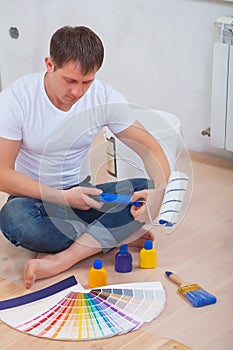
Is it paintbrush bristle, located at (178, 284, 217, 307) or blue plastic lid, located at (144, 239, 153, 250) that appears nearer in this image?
paintbrush bristle, located at (178, 284, 217, 307)

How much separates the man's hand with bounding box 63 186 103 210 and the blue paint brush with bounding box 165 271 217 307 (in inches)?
10.8

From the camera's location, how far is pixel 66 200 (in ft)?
6.16

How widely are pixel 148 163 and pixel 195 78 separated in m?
0.68

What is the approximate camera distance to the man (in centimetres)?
185

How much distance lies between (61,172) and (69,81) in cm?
28

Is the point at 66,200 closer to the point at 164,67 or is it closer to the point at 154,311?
the point at 154,311

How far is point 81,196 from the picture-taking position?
73.7 inches

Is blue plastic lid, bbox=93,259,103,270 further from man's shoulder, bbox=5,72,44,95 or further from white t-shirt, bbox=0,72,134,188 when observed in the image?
man's shoulder, bbox=5,72,44,95

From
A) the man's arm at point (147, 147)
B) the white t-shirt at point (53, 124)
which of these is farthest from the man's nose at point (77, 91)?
the man's arm at point (147, 147)

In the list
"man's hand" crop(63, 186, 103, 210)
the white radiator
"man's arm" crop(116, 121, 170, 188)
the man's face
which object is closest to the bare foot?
"man's hand" crop(63, 186, 103, 210)

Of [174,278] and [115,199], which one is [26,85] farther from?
[174,278]

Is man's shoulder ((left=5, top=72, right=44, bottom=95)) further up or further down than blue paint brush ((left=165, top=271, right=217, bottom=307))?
further up

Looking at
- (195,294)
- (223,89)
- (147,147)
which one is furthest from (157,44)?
(195,294)

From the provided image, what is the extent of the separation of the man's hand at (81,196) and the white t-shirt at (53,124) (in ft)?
0.27
